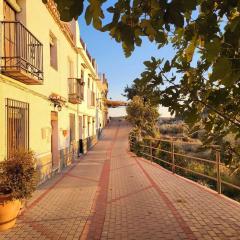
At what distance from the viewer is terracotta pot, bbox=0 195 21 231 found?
6.75 meters

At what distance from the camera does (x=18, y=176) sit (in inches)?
284

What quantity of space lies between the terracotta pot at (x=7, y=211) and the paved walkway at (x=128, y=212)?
0.16 meters

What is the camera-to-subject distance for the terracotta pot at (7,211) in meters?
6.75

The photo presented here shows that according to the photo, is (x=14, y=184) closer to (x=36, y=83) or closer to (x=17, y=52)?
(x=17, y=52)

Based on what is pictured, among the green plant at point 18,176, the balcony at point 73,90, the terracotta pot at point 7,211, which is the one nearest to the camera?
the terracotta pot at point 7,211

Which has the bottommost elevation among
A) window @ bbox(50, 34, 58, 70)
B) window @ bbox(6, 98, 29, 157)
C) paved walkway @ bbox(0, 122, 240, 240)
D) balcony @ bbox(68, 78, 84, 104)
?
paved walkway @ bbox(0, 122, 240, 240)

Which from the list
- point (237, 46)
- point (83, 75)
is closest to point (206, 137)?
point (237, 46)

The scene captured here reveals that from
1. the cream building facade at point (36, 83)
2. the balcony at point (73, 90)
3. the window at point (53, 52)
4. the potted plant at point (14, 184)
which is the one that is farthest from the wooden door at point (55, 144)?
the potted plant at point (14, 184)

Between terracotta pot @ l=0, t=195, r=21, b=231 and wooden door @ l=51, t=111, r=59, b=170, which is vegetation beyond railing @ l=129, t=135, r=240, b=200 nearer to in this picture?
wooden door @ l=51, t=111, r=59, b=170

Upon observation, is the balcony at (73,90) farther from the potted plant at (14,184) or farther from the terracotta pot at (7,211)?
the terracotta pot at (7,211)

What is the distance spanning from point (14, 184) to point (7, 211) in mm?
508

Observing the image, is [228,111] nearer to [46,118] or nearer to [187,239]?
[187,239]

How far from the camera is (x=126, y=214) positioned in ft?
25.3

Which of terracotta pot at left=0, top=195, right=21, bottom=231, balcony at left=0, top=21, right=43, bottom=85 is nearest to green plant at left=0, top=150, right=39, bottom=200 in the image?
terracotta pot at left=0, top=195, right=21, bottom=231
